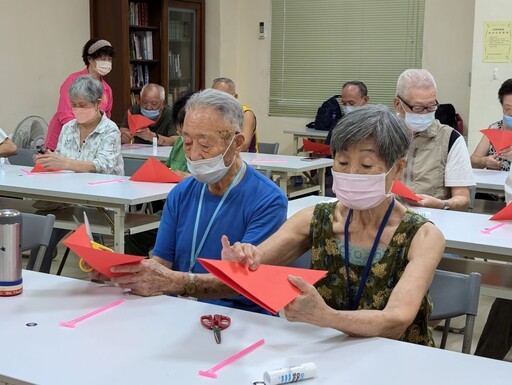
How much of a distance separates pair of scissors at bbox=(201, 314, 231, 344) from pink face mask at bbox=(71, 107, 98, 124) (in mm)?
2969

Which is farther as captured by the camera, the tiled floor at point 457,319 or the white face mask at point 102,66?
the white face mask at point 102,66

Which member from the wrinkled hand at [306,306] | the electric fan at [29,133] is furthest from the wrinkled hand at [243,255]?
the electric fan at [29,133]

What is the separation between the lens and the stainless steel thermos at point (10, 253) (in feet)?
6.55

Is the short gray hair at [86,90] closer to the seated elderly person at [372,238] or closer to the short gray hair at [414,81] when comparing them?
the short gray hair at [414,81]

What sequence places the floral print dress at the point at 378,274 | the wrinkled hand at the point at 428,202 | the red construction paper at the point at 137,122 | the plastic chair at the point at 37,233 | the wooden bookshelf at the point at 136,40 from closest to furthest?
the floral print dress at the point at 378,274 < the plastic chair at the point at 37,233 < the wrinkled hand at the point at 428,202 < the red construction paper at the point at 137,122 < the wooden bookshelf at the point at 136,40

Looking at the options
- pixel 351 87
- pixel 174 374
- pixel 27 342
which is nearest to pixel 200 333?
pixel 174 374

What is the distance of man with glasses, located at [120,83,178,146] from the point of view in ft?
21.9

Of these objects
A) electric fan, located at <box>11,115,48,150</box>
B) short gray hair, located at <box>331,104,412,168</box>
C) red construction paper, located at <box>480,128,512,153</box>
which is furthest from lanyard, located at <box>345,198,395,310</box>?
electric fan, located at <box>11,115,48,150</box>

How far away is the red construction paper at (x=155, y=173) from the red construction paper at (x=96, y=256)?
222 cm

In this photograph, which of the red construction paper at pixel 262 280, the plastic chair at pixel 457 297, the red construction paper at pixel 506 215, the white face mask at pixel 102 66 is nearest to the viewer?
the red construction paper at pixel 262 280

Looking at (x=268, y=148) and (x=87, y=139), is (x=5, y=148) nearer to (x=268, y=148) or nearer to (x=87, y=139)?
(x=87, y=139)

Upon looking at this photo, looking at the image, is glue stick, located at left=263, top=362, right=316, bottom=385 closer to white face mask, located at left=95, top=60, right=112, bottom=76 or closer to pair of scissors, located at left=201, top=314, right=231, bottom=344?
pair of scissors, located at left=201, top=314, right=231, bottom=344

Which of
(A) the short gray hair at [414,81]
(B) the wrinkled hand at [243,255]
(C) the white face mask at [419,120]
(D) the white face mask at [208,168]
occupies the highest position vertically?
(A) the short gray hair at [414,81]

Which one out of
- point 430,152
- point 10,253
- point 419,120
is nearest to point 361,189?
point 10,253
